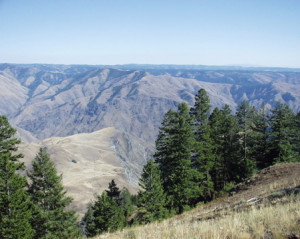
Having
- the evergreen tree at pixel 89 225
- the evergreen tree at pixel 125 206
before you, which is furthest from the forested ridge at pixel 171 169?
the evergreen tree at pixel 125 206

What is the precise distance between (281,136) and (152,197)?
21.4 meters

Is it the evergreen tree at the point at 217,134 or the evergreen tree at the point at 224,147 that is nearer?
the evergreen tree at the point at 217,134

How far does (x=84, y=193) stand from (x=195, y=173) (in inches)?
5064

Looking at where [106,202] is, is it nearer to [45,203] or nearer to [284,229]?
[45,203]

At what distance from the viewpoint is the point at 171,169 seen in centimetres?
2611

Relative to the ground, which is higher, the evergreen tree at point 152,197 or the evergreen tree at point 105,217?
the evergreen tree at point 152,197

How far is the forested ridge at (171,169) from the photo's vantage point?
19.2 metres

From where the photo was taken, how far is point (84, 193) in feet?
459

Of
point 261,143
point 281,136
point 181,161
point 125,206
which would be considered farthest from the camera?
point 125,206

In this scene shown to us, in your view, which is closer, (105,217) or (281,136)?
(105,217)

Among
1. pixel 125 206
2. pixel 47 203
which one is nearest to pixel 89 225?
pixel 47 203

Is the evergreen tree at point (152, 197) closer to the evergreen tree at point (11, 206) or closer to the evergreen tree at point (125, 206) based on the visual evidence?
the evergreen tree at point (11, 206)

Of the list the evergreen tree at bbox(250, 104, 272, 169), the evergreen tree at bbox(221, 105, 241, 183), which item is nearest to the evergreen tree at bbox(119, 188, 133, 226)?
the evergreen tree at bbox(221, 105, 241, 183)

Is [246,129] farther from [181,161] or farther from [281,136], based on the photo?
[181,161]
